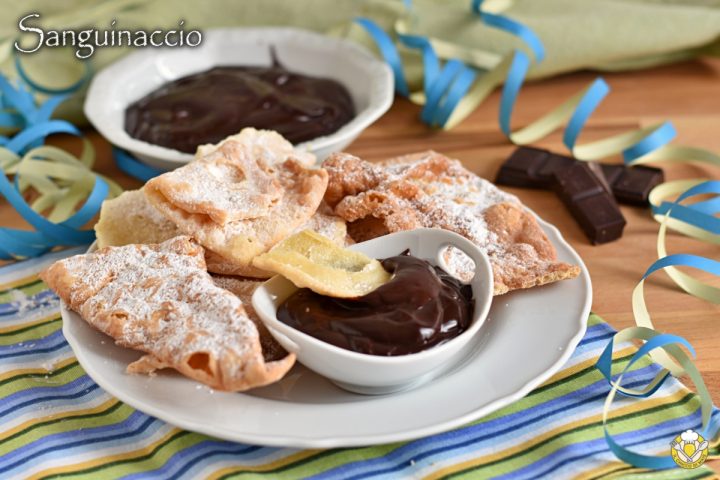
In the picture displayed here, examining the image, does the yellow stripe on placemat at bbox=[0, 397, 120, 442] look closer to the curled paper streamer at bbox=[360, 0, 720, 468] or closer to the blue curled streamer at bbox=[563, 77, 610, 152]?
the curled paper streamer at bbox=[360, 0, 720, 468]

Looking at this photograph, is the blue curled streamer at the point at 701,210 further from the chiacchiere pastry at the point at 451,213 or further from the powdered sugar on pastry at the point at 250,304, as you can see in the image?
the powdered sugar on pastry at the point at 250,304

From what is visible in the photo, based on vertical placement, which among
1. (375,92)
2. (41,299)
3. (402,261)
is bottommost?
(41,299)

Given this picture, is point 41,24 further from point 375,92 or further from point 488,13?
point 488,13

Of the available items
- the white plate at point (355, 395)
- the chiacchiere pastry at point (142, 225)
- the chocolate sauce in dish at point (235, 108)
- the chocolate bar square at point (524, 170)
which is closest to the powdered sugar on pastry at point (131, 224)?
the chiacchiere pastry at point (142, 225)

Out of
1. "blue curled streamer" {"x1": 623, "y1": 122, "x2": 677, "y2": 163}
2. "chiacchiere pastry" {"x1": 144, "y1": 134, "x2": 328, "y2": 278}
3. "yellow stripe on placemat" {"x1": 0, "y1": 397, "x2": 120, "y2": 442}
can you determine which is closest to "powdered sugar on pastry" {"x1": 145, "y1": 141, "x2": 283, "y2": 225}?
"chiacchiere pastry" {"x1": 144, "y1": 134, "x2": 328, "y2": 278}

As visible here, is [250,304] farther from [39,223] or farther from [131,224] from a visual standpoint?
[39,223]

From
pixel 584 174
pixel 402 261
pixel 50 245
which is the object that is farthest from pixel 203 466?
pixel 584 174
